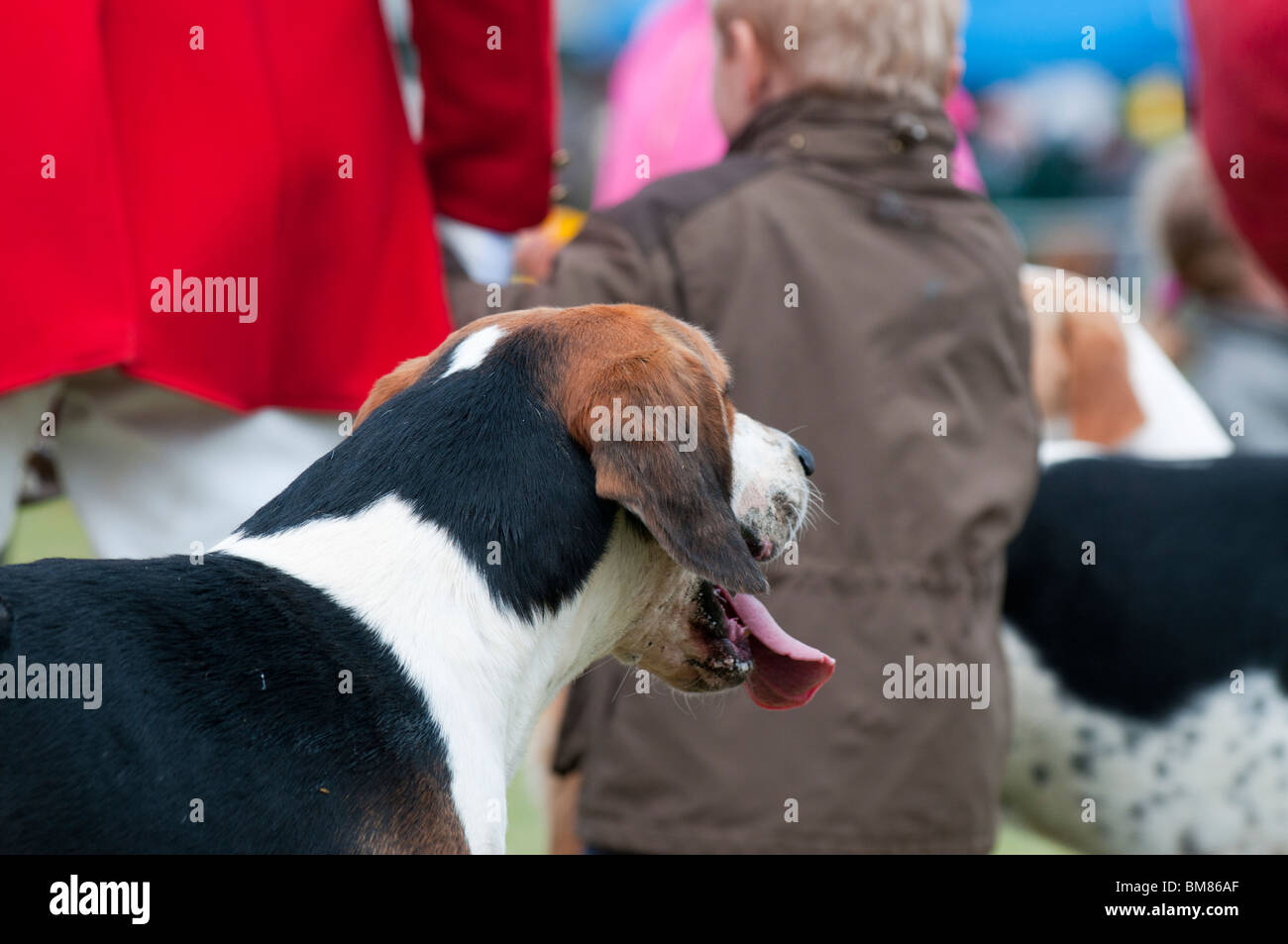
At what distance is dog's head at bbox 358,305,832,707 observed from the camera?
6.27 feet

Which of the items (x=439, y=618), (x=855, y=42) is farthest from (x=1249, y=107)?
(x=439, y=618)

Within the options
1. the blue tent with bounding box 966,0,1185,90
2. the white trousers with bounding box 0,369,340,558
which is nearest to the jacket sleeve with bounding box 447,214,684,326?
the white trousers with bounding box 0,369,340,558

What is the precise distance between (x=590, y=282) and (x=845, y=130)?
71 cm

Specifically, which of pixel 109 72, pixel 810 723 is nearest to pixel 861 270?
pixel 810 723

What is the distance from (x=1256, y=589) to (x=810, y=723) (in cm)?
137

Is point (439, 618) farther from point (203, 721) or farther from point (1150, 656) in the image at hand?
point (1150, 656)

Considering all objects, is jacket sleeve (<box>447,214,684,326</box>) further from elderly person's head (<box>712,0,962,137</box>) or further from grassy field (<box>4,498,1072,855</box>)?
grassy field (<box>4,498,1072,855</box>)

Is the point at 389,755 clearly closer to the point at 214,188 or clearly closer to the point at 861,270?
the point at 214,188

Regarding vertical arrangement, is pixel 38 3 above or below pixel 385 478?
Answer: above

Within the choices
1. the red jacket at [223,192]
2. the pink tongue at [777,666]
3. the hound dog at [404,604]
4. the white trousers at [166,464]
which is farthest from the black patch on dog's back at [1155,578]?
the white trousers at [166,464]

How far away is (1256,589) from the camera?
3668 mm

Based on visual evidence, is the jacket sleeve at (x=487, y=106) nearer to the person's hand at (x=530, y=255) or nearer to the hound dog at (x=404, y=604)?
the hound dog at (x=404, y=604)

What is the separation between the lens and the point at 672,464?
1.91 m

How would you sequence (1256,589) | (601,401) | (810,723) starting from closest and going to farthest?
1. (601,401)
2. (810,723)
3. (1256,589)
